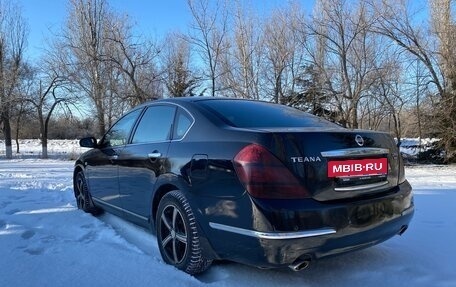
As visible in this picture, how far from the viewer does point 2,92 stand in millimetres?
26141

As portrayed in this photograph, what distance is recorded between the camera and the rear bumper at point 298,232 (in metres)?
2.51

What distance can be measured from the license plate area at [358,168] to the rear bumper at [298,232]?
192 millimetres

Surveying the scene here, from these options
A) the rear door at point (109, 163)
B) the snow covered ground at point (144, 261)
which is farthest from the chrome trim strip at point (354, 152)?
the rear door at point (109, 163)

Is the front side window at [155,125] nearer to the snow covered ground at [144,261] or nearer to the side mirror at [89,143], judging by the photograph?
the snow covered ground at [144,261]

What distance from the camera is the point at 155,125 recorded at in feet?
13.0

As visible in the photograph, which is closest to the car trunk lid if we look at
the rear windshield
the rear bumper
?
the rear bumper

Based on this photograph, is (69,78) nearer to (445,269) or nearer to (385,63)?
(385,63)

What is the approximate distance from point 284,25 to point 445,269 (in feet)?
82.2

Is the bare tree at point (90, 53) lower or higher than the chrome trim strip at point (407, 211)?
higher

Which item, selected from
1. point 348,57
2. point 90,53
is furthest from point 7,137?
point 348,57

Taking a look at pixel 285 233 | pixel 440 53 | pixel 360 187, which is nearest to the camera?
pixel 285 233

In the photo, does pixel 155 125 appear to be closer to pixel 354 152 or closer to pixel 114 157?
pixel 114 157

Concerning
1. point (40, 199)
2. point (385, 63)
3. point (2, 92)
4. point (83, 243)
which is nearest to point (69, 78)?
point (2, 92)

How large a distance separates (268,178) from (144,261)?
4.99ft
